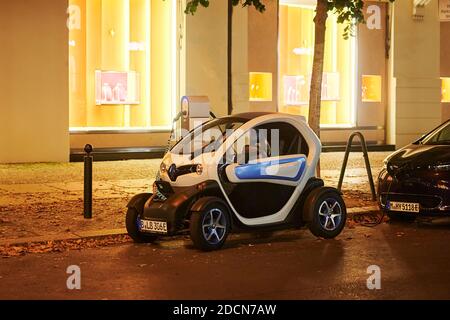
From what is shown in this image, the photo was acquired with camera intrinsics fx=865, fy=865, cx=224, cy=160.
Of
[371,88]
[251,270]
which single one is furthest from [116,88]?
[251,270]

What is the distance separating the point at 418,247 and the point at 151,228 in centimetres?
309

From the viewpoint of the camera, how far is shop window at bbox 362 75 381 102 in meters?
23.3

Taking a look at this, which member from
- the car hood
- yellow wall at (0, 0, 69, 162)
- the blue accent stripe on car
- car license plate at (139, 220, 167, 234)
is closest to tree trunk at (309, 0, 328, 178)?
the car hood

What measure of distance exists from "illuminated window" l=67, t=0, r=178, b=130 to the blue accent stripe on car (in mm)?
9803

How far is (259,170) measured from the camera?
398 inches

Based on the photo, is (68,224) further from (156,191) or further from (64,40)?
(64,40)

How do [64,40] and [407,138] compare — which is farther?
[407,138]

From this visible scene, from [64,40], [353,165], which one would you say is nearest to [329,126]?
[353,165]

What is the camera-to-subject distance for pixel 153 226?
980 centimetres

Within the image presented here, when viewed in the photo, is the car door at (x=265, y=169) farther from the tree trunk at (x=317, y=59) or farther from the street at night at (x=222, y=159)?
the tree trunk at (x=317, y=59)

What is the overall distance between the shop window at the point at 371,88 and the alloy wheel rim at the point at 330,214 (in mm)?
13107

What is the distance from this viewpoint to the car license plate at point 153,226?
9.62 m

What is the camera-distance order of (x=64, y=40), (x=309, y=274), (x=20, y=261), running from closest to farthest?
(x=309, y=274)
(x=20, y=261)
(x=64, y=40)

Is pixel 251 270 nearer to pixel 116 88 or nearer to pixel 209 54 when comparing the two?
pixel 116 88
